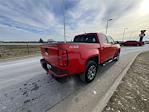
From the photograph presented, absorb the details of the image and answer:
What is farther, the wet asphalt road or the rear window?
the rear window

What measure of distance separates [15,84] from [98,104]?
3203 mm

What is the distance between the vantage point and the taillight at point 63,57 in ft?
9.92

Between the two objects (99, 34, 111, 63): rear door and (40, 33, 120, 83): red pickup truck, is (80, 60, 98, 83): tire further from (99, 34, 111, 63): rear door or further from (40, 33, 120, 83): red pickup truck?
(99, 34, 111, 63): rear door

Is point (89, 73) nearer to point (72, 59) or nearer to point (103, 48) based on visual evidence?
point (72, 59)

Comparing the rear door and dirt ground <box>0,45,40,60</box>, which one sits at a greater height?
the rear door

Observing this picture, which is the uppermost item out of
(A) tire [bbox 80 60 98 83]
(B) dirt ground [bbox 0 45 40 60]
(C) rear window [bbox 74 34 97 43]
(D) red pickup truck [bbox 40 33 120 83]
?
(C) rear window [bbox 74 34 97 43]

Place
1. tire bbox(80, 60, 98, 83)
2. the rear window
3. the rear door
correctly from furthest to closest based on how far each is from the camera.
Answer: the rear window < the rear door < tire bbox(80, 60, 98, 83)

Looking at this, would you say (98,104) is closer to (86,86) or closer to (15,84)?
(86,86)

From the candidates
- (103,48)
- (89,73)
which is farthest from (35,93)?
(103,48)

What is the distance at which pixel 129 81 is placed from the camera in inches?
166

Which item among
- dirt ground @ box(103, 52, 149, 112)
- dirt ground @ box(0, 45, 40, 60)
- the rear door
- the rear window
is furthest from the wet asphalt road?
dirt ground @ box(0, 45, 40, 60)

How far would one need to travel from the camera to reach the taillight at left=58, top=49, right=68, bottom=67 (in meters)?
3.02

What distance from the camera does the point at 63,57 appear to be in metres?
3.06

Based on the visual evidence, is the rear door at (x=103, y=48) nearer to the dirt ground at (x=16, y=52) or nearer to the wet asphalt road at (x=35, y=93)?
the wet asphalt road at (x=35, y=93)
